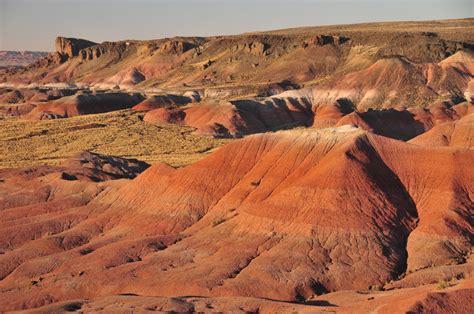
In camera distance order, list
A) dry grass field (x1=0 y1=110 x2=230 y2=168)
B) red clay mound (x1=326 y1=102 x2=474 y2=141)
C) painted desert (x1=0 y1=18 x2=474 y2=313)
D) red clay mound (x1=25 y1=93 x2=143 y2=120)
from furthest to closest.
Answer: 1. red clay mound (x1=25 y1=93 x2=143 y2=120)
2. red clay mound (x1=326 y1=102 x2=474 y2=141)
3. dry grass field (x1=0 y1=110 x2=230 y2=168)
4. painted desert (x1=0 y1=18 x2=474 y2=313)

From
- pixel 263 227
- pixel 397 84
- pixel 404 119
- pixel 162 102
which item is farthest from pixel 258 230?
pixel 162 102

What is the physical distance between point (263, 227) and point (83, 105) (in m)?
116

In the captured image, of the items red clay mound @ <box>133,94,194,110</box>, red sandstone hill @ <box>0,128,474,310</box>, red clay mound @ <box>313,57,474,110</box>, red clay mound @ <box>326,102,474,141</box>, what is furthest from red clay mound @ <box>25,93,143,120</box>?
red sandstone hill @ <box>0,128,474,310</box>

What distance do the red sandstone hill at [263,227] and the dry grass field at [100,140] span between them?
124 feet

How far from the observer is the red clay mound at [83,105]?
149m

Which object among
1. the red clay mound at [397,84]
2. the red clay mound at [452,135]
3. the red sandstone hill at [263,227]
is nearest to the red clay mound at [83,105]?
the red clay mound at [397,84]

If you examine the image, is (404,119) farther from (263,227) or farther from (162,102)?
(263,227)

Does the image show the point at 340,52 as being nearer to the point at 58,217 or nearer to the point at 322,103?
the point at 322,103

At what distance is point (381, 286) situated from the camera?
39531mm

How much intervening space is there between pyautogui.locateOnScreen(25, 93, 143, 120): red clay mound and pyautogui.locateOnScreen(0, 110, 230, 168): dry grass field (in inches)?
281

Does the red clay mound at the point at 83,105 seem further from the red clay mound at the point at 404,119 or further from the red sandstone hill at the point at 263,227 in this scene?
the red sandstone hill at the point at 263,227

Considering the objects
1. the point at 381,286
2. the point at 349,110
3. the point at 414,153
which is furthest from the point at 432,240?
the point at 349,110

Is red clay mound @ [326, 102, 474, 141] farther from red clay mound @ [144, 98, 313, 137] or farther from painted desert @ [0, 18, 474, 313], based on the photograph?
painted desert @ [0, 18, 474, 313]

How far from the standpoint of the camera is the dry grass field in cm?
10438
